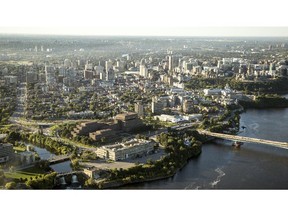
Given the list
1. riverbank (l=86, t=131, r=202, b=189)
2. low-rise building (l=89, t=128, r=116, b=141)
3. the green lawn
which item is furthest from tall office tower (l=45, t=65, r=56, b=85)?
riverbank (l=86, t=131, r=202, b=189)

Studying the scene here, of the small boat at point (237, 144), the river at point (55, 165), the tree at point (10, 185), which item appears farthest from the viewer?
the small boat at point (237, 144)

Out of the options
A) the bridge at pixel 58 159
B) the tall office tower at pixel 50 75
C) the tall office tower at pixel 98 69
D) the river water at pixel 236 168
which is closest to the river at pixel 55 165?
the bridge at pixel 58 159

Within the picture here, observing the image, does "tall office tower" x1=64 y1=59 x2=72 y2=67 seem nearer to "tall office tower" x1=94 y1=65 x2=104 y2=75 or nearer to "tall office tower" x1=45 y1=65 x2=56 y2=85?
"tall office tower" x1=94 y1=65 x2=104 y2=75

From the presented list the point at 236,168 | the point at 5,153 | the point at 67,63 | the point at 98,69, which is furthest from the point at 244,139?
the point at 67,63

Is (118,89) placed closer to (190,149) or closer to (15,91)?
(15,91)

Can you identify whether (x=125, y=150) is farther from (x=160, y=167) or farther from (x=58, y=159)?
(x=58, y=159)

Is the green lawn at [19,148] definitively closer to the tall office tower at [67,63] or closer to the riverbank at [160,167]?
the riverbank at [160,167]
